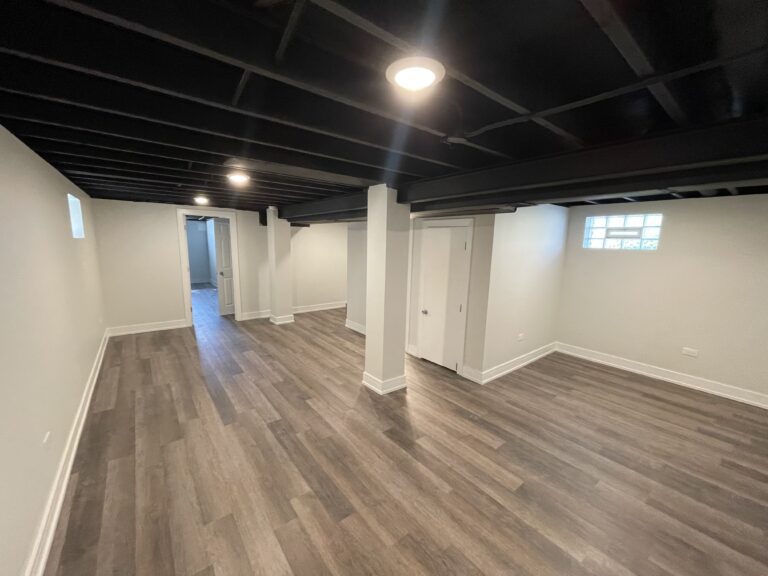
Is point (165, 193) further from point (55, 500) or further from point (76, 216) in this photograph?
point (55, 500)

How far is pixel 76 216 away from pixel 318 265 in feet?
14.3

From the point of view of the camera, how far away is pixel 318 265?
7.56m

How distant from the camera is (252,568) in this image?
1.65 meters

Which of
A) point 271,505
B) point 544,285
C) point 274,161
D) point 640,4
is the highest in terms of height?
point 640,4

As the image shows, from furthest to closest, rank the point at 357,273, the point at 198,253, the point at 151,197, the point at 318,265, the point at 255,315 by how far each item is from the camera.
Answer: the point at 198,253
the point at 318,265
the point at 255,315
the point at 357,273
the point at 151,197

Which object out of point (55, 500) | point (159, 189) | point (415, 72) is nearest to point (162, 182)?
point (159, 189)

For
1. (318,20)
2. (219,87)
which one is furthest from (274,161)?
(318,20)

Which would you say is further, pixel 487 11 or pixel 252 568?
pixel 252 568

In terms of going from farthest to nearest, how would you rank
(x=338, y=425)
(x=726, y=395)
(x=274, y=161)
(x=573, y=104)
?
(x=726, y=395)
(x=338, y=425)
(x=274, y=161)
(x=573, y=104)

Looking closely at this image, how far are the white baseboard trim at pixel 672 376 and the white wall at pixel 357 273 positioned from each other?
3674 millimetres

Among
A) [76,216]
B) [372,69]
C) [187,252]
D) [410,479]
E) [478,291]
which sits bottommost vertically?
[410,479]

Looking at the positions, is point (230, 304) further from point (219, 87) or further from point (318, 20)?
point (318, 20)

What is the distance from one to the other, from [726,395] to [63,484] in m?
6.78

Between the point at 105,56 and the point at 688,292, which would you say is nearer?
the point at 105,56
